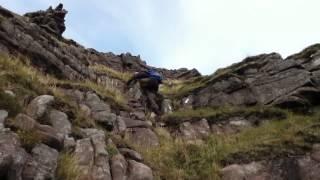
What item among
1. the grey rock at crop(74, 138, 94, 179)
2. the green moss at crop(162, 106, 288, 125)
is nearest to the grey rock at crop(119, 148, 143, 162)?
the grey rock at crop(74, 138, 94, 179)

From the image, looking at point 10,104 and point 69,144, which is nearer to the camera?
point 10,104

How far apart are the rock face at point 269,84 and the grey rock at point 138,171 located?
37.3 feet

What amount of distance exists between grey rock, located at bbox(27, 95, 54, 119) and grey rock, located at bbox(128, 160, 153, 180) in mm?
2971

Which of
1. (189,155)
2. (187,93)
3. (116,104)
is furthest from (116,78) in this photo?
(189,155)

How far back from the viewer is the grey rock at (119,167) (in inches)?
538

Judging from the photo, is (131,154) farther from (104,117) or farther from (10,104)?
(10,104)

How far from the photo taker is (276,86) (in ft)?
86.6

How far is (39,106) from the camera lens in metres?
14.4

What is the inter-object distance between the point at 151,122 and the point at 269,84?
756 cm

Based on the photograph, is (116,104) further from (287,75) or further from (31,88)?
(287,75)

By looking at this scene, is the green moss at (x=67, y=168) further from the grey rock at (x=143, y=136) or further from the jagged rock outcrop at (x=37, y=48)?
the jagged rock outcrop at (x=37, y=48)

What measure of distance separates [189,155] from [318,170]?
4.53 m

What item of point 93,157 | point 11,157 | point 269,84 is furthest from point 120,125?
point 269,84

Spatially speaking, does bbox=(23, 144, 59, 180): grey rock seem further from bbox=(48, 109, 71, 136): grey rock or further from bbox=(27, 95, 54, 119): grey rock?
bbox=(48, 109, 71, 136): grey rock
